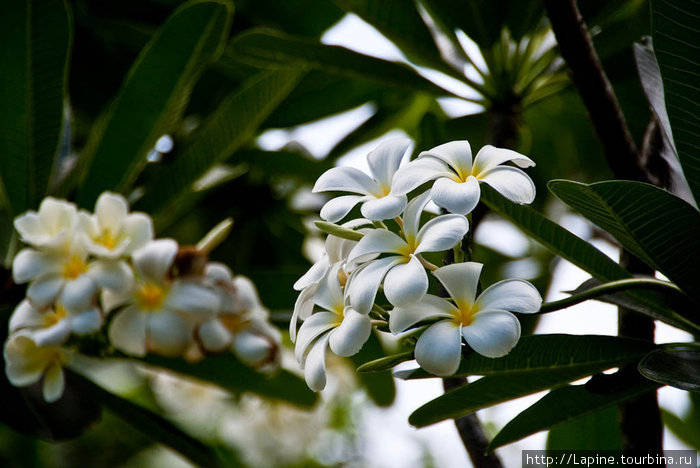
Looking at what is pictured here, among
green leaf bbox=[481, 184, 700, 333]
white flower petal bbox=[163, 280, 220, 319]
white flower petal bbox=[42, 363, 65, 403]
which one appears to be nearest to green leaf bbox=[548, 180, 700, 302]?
green leaf bbox=[481, 184, 700, 333]

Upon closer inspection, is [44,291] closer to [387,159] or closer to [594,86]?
[387,159]

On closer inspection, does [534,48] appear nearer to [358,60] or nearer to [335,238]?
[358,60]

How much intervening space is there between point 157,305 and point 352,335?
21.3 inches

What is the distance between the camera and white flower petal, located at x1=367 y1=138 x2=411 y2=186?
63cm

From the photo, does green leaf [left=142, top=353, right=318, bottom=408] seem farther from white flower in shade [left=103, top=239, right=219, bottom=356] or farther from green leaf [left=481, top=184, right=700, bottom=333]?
green leaf [left=481, top=184, right=700, bottom=333]

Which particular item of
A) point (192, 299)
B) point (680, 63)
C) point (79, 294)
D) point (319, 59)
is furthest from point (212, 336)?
point (680, 63)

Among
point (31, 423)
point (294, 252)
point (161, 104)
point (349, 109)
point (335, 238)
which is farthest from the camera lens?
point (294, 252)

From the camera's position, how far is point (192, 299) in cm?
102

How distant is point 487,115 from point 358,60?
258 mm

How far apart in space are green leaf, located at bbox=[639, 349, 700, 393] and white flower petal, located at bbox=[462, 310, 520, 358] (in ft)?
0.51

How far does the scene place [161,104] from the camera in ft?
3.94

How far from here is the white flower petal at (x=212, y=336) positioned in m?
1.06

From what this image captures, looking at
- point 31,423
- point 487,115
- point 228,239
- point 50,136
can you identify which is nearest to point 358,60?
point 487,115

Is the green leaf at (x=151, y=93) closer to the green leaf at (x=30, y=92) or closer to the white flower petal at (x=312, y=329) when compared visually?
the green leaf at (x=30, y=92)
